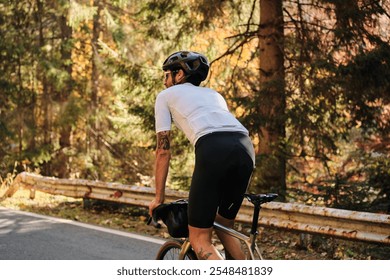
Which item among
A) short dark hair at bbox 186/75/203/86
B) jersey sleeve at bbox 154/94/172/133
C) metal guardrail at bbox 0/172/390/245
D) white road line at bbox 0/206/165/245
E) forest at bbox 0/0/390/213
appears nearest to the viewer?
jersey sleeve at bbox 154/94/172/133

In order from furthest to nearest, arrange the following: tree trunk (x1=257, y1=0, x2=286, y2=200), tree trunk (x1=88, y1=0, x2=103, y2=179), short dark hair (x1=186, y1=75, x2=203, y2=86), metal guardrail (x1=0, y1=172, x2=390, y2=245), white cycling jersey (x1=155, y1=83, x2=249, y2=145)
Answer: tree trunk (x1=88, y1=0, x2=103, y2=179) → tree trunk (x1=257, y1=0, x2=286, y2=200) → metal guardrail (x1=0, y1=172, x2=390, y2=245) → short dark hair (x1=186, y1=75, x2=203, y2=86) → white cycling jersey (x1=155, y1=83, x2=249, y2=145)

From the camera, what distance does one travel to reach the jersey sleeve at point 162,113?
162 inches

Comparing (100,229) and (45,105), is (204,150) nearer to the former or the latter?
(100,229)

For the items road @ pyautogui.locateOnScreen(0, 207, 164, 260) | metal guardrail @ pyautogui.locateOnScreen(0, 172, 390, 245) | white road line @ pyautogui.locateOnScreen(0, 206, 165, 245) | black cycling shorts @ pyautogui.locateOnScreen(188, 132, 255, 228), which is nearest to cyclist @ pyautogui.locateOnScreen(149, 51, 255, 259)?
black cycling shorts @ pyautogui.locateOnScreen(188, 132, 255, 228)

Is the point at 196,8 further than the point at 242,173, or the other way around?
the point at 196,8

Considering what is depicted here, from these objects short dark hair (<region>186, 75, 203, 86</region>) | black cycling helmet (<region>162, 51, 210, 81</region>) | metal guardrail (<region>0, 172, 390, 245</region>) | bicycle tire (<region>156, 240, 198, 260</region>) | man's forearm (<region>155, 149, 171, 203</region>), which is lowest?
bicycle tire (<region>156, 240, 198, 260</region>)

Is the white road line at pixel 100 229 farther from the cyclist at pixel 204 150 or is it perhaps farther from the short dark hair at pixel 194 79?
the short dark hair at pixel 194 79

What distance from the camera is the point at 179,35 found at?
43.2ft

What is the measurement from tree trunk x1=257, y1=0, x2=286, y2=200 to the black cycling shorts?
6.19m

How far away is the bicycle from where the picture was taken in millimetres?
3928

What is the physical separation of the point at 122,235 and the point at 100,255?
1189mm

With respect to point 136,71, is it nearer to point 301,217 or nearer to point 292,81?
point 292,81

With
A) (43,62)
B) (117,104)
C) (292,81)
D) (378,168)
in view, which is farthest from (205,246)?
(43,62)

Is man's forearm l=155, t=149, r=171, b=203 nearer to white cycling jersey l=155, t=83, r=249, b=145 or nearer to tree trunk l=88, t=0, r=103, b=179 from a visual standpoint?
white cycling jersey l=155, t=83, r=249, b=145
